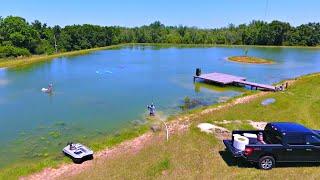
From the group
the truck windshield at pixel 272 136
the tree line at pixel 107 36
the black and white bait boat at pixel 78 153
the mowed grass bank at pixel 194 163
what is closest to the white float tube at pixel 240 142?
the mowed grass bank at pixel 194 163

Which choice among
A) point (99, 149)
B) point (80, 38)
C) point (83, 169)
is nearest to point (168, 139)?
point (99, 149)

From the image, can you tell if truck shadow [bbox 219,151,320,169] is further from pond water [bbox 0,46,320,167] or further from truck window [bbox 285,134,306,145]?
pond water [bbox 0,46,320,167]

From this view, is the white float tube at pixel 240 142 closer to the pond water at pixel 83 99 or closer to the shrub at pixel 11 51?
the pond water at pixel 83 99

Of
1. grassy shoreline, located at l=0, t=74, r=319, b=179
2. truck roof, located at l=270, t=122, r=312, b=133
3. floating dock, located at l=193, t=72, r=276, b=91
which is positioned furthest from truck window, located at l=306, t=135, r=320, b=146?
floating dock, located at l=193, t=72, r=276, b=91

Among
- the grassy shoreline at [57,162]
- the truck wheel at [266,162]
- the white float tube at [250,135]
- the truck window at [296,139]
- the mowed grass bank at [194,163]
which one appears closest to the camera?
the mowed grass bank at [194,163]

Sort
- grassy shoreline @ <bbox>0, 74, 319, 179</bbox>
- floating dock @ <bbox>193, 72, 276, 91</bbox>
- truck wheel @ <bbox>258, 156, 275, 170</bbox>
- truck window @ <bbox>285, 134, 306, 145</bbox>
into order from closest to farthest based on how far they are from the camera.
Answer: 1. truck wheel @ <bbox>258, 156, 275, 170</bbox>
2. truck window @ <bbox>285, 134, 306, 145</bbox>
3. grassy shoreline @ <bbox>0, 74, 319, 179</bbox>
4. floating dock @ <bbox>193, 72, 276, 91</bbox>

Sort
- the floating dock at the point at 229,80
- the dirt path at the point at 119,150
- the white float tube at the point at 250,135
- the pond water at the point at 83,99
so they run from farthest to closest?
the floating dock at the point at 229,80 → the pond water at the point at 83,99 → the dirt path at the point at 119,150 → the white float tube at the point at 250,135
